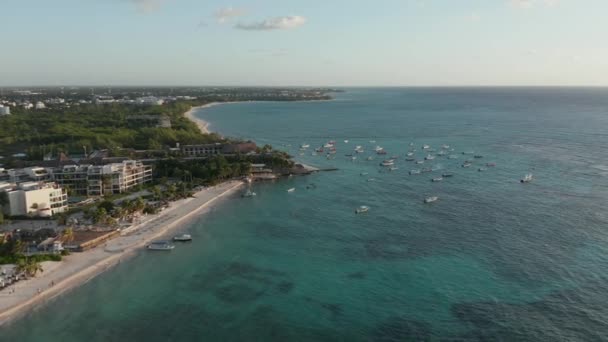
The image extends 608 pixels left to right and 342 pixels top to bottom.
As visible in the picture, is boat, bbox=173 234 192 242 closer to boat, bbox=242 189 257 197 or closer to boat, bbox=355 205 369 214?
boat, bbox=242 189 257 197

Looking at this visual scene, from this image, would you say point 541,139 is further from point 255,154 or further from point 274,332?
point 274,332

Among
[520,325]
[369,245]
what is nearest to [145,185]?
[369,245]

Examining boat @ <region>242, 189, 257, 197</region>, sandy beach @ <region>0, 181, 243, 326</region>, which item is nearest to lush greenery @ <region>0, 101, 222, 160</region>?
boat @ <region>242, 189, 257, 197</region>

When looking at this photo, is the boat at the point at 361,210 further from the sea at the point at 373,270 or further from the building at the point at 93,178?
the building at the point at 93,178

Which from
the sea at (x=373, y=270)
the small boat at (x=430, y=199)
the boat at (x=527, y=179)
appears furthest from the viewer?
the boat at (x=527, y=179)

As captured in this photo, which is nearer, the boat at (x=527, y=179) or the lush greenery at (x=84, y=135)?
the boat at (x=527, y=179)

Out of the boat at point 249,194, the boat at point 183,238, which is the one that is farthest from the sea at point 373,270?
the boat at point 249,194
